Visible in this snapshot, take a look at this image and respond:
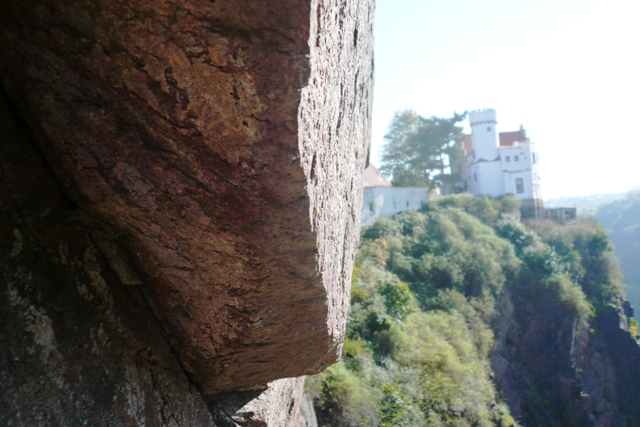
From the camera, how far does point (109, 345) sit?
163 cm

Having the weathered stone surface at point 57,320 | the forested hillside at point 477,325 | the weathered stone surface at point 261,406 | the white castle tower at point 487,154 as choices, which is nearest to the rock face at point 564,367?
the forested hillside at point 477,325

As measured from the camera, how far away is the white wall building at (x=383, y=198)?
21.2 meters

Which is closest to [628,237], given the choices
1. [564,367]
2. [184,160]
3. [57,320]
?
[564,367]

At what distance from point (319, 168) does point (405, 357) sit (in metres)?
10.2

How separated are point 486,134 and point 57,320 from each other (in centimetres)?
3015

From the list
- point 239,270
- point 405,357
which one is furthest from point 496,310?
point 239,270

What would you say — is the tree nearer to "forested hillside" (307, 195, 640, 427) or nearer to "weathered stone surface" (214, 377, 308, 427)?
"forested hillside" (307, 195, 640, 427)

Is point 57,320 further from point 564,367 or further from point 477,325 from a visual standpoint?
point 564,367

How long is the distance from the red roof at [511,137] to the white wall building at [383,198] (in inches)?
385

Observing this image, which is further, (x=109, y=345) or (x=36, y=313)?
(x=109, y=345)

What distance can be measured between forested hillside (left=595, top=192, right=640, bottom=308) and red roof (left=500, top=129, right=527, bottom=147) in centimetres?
2462

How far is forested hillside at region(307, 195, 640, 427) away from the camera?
9.84 metres

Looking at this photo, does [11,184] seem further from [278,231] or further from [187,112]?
[278,231]

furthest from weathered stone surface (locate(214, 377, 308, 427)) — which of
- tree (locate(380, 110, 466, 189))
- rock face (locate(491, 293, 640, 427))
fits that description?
tree (locate(380, 110, 466, 189))
